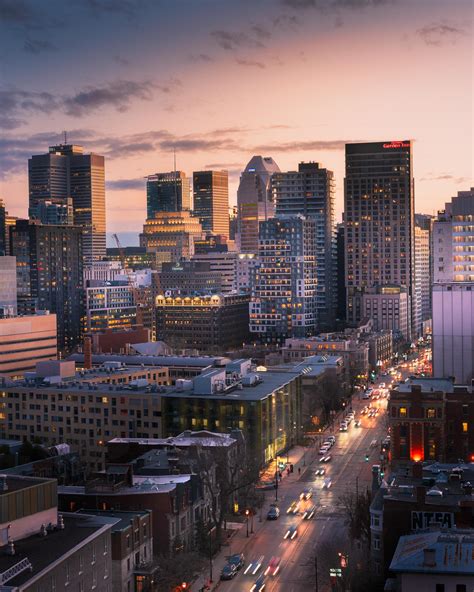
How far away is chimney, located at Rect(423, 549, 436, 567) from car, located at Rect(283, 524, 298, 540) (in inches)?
911

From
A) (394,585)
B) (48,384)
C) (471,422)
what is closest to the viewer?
(394,585)

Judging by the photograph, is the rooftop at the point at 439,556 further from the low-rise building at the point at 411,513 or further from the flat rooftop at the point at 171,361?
the flat rooftop at the point at 171,361

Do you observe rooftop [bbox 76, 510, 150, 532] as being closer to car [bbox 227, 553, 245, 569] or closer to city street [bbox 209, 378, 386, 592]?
city street [bbox 209, 378, 386, 592]

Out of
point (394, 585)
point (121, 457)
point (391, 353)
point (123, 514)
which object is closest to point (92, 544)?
point (123, 514)

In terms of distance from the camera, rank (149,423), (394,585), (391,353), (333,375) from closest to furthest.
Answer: (394,585) → (149,423) → (333,375) → (391,353)

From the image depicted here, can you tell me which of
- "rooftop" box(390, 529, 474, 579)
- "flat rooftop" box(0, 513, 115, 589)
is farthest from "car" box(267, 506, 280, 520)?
"rooftop" box(390, 529, 474, 579)

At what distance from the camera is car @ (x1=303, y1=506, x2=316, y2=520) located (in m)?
71.4

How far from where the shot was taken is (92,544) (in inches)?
1855

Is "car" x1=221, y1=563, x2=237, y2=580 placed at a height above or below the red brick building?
below

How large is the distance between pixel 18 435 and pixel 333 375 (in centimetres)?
4266

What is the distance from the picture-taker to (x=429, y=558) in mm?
43844

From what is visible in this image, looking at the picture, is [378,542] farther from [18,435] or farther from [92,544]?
[18,435]

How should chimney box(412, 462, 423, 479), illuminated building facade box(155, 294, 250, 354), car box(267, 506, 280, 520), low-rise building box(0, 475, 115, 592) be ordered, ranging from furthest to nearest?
illuminated building facade box(155, 294, 250, 354)
car box(267, 506, 280, 520)
chimney box(412, 462, 423, 479)
low-rise building box(0, 475, 115, 592)

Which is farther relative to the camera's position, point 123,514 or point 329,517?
point 329,517
